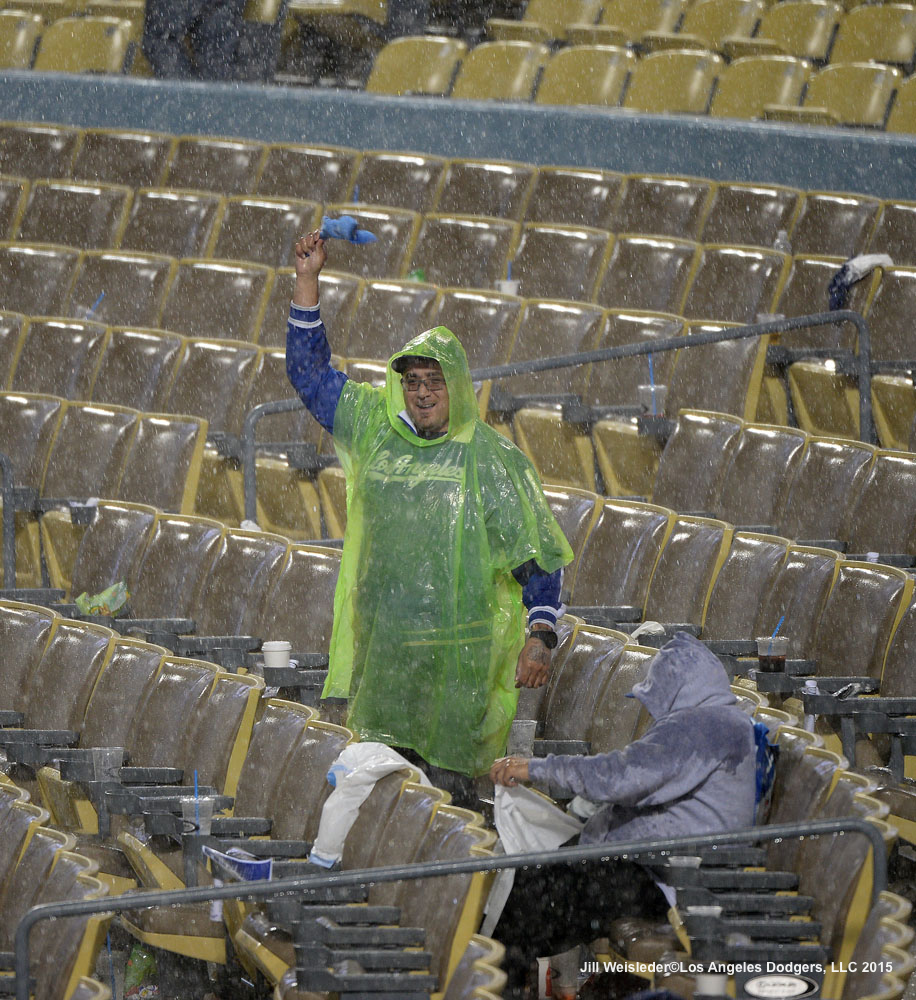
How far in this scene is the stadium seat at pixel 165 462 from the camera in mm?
2119

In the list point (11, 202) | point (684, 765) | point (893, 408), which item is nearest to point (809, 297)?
point (893, 408)

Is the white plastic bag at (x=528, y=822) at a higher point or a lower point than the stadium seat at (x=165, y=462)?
lower

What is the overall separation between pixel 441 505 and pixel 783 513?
2.02ft

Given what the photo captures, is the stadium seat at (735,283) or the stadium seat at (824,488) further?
the stadium seat at (735,283)

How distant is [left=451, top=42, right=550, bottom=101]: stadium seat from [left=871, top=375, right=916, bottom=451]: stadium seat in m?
1.15

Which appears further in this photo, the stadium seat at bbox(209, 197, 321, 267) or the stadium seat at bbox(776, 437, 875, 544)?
the stadium seat at bbox(209, 197, 321, 267)

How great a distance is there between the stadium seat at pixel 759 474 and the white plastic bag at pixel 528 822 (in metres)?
0.66

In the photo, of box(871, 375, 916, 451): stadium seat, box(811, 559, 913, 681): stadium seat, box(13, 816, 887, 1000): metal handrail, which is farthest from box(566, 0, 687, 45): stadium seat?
box(13, 816, 887, 1000): metal handrail

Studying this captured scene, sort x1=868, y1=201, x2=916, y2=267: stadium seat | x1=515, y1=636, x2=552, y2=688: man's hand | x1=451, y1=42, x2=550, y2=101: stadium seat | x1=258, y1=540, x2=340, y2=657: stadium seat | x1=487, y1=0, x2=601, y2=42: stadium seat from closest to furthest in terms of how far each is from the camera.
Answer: x1=515, y1=636, x2=552, y2=688: man's hand → x1=258, y1=540, x2=340, y2=657: stadium seat → x1=868, y1=201, x2=916, y2=267: stadium seat → x1=451, y1=42, x2=550, y2=101: stadium seat → x1=487, y1=0, x2=601, y2=42: stadium seat

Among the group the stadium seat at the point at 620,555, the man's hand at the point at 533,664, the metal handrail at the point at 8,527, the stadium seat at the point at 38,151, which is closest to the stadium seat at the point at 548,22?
the stadium seat at the point at 38,151

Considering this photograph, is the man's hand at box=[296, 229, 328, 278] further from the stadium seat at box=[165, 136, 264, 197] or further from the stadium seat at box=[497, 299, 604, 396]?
the stadium seat at box=[165, 136, 264, 197]

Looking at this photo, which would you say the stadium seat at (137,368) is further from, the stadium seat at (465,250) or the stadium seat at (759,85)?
the stadium seat at (759,85)

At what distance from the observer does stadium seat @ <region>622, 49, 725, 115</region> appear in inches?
114

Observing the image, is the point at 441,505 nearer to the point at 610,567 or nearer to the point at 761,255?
the point at 610,567
